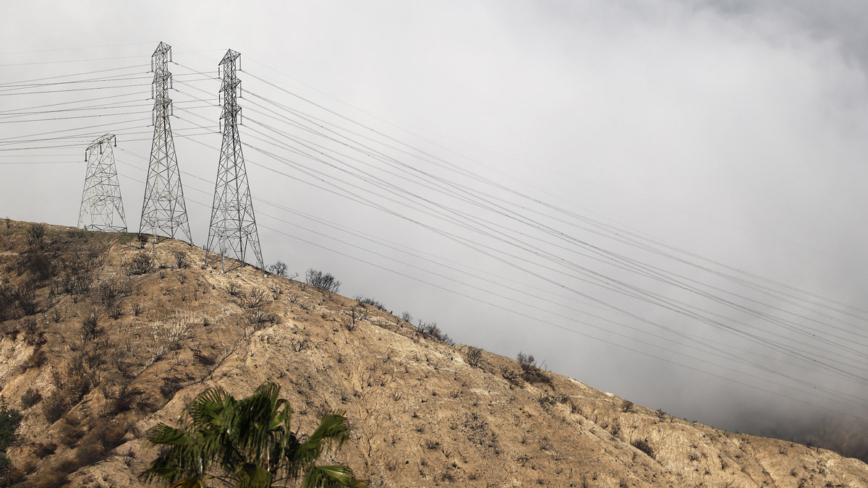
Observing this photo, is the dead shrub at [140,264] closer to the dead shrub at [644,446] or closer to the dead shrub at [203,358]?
the dead shrub at [203,358]

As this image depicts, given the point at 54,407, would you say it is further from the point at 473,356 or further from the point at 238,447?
the point at 473,356

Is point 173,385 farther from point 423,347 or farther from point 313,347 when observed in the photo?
point 423,347

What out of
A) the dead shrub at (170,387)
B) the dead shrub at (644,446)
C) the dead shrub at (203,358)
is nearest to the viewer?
the dead shrub at (170,387)

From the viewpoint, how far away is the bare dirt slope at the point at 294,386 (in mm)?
30406

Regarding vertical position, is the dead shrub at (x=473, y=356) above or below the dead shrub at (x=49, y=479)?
above

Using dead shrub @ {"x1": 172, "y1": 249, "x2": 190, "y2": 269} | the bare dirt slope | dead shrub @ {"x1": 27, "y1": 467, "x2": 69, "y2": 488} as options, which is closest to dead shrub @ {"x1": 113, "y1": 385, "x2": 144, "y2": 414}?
the bare dirt slope

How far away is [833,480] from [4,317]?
5876 cm

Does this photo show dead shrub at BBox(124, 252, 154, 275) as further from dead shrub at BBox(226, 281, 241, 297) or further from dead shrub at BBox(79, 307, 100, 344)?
dead shrub at BBox(79, 307, 100, 344)

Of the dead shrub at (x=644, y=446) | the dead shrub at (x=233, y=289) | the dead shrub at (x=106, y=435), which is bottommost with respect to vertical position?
the dead shrub at (x=106, y=435)

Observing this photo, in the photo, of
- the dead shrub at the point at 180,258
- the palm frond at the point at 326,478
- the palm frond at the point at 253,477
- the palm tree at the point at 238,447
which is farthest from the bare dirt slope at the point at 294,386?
the palm frond at the point at 326,478

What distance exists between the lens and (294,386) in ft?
116

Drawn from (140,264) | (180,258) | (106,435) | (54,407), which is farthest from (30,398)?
(180,258)

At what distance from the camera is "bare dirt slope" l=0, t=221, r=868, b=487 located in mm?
30406

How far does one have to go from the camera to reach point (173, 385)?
32.2 meters
